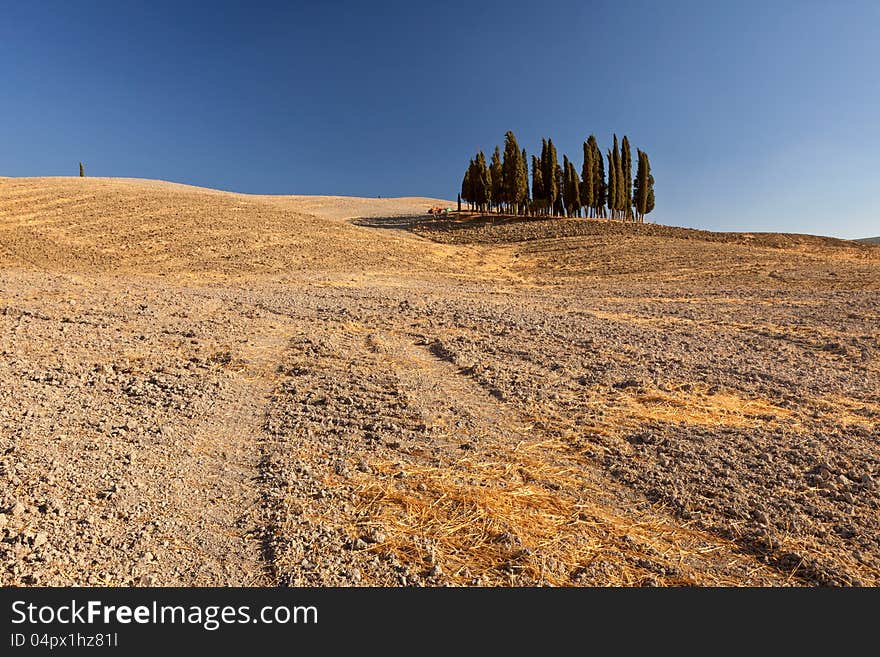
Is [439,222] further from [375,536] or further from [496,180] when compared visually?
[375,536]

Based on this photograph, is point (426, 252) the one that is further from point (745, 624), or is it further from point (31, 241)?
point (745, 624)

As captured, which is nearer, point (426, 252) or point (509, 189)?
point (426, 252)

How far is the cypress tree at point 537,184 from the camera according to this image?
144ft

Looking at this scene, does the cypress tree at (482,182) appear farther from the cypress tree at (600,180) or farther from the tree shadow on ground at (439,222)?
the cypress tree at (600,180)

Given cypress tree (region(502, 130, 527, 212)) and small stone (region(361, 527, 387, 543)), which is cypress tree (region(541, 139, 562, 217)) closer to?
cypress tree (region(502, 130, 527, 212))

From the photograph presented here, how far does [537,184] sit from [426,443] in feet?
142

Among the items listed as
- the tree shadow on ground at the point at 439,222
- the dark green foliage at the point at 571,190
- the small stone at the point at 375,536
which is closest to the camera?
the small stone at the point at 375,536

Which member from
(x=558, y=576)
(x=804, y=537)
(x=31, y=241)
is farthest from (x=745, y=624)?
(x=31, y=241)

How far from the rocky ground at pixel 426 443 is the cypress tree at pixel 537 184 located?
116 ft

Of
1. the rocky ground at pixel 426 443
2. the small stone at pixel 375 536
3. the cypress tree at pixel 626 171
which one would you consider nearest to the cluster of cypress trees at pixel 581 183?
the cypress tree at pixel 626 171

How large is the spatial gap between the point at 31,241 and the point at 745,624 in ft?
79.3

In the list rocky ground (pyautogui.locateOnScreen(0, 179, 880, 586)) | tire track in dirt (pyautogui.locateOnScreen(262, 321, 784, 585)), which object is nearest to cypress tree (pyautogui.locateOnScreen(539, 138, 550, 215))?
rocky ground (pyautogui.locateOnScreen(0, 179, 880, 586))

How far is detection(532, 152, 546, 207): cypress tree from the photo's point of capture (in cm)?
4381

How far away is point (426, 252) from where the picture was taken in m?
22.8
